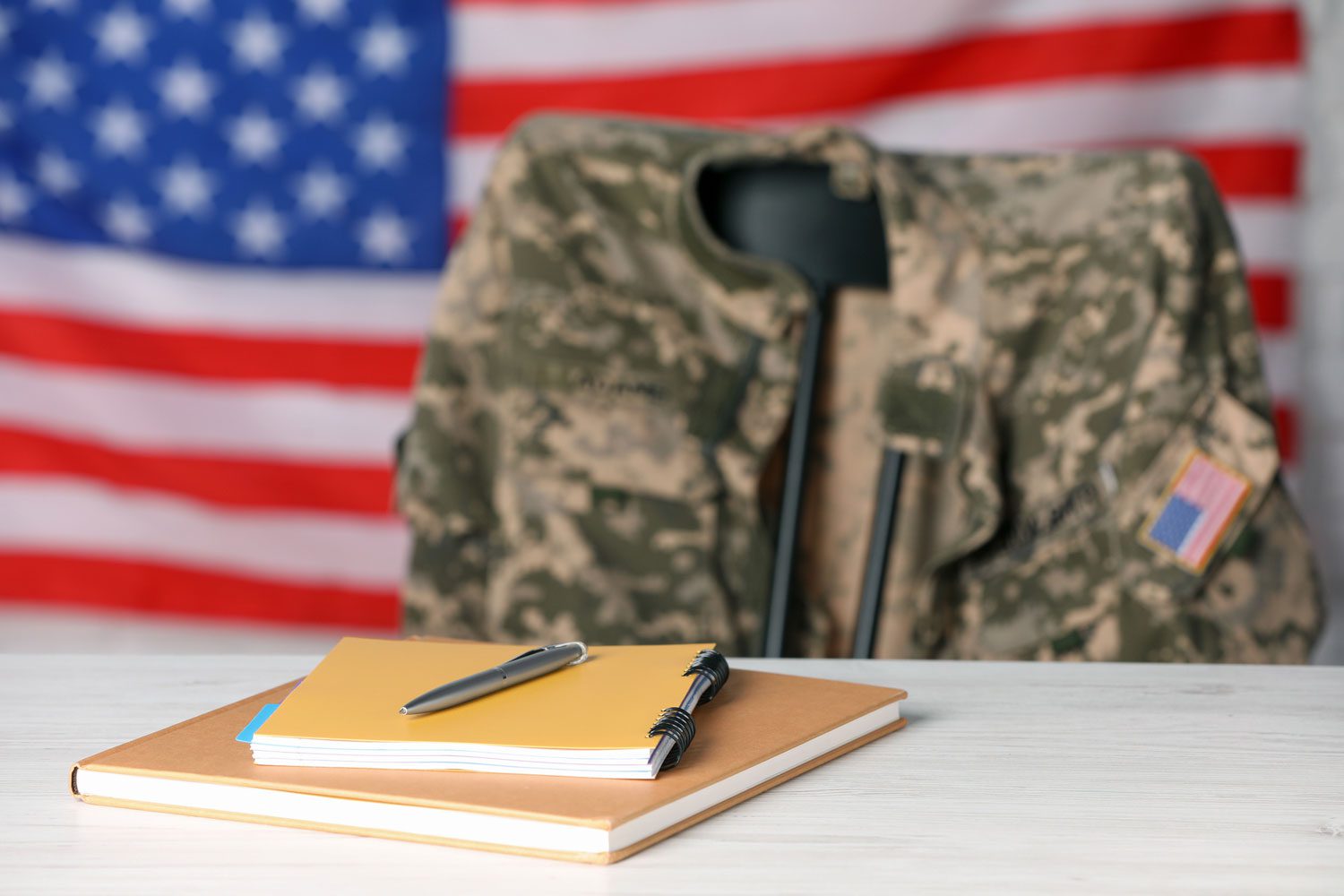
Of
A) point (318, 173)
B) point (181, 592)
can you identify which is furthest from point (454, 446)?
point (181, 592)

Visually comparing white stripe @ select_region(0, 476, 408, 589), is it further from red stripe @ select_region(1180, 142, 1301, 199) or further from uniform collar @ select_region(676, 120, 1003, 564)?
red stripe @ select_region(1180, 142, 1301, 199)

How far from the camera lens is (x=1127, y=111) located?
195cm

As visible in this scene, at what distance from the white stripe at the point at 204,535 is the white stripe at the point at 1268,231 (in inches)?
53.7

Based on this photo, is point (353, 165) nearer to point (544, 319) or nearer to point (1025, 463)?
point (544, 319)

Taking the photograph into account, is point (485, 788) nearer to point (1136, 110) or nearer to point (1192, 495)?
point (1192, 495)

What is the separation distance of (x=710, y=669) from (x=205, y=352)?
180cm

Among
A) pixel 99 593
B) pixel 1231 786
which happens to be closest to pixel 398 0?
pixel 99 593

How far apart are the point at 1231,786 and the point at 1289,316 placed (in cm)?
166

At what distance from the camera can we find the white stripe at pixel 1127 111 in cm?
194

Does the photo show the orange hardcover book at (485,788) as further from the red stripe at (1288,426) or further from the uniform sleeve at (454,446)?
the red stripe at (1288,426)


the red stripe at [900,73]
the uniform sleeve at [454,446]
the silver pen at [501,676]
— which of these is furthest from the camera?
the red stripe at [900,73]

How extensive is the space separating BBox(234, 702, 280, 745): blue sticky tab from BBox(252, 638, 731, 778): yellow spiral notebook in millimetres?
16

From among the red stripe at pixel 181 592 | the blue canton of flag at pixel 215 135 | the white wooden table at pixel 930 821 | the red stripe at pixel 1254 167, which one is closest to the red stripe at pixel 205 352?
the blue canton of flag at pixel 215 135

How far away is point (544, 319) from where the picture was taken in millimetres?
1126
